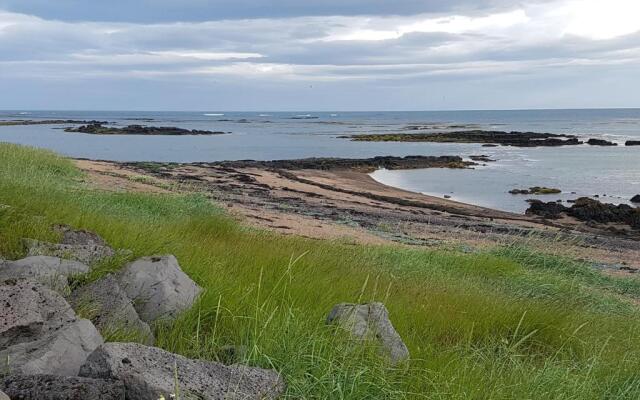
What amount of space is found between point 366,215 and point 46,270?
16578 mm

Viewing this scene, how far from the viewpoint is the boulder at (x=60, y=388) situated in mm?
2738

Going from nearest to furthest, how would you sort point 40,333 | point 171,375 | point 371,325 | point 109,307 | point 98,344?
1. point 171,375
2. point 98,344
3. point 40,333
4. point 109,307
5. point 371,325

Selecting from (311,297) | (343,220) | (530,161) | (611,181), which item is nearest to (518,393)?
(311,297)

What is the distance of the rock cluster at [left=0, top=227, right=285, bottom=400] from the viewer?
285 cm

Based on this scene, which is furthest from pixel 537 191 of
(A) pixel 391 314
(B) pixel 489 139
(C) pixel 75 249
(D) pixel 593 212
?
(B) pixel 489 139

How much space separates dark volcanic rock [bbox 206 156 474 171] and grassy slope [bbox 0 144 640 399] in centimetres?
2878

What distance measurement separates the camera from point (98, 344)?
342cm

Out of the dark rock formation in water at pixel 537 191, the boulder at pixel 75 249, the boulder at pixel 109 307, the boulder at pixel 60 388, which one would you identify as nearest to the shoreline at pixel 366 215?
the dark rock formation in water at pixel 537 191

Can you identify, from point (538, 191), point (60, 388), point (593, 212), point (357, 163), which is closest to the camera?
point (60, 388)

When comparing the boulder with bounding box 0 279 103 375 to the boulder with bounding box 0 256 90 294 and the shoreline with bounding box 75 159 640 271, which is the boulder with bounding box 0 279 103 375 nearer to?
the boulder with bounding box 0 256 90 294

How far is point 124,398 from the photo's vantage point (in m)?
2.85

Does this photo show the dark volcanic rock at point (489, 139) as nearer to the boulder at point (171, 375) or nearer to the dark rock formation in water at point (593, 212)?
the dark rock formation in water at point (593, 212)

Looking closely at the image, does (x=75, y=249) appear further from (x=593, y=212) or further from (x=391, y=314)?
(x=593, y=212)

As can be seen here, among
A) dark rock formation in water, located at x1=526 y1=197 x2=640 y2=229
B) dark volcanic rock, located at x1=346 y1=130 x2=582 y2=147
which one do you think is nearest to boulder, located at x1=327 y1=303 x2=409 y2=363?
dark rock formation in water, located at x1=526 y1=197 x2=640 y2=229
